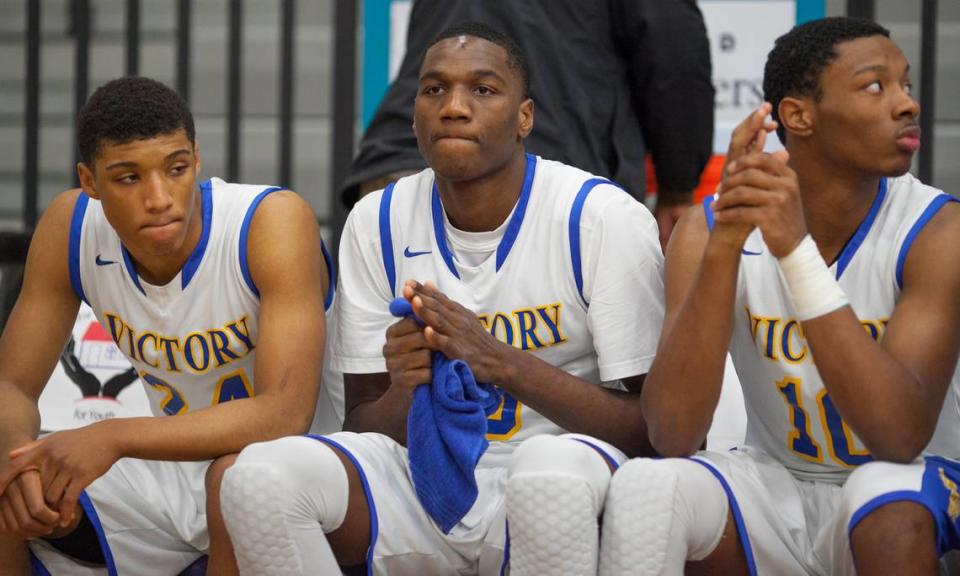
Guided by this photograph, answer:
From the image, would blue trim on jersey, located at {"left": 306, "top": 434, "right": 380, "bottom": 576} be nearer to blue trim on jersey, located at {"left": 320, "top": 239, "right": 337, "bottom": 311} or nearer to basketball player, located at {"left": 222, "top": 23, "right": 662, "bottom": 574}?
basketball player, located at {"left": 222, "top": 23, "right": 662, "bottom": 574}

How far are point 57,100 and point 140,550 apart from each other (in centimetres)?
316

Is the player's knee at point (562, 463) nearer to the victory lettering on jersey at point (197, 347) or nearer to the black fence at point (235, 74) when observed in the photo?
the victory lettering on jersey at point (197, 347)

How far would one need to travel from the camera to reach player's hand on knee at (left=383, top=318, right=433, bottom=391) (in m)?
3.13

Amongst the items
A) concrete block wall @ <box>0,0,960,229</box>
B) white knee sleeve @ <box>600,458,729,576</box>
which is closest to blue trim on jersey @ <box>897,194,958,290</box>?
white knee sleeve @ <box>600,458,729,576</box>

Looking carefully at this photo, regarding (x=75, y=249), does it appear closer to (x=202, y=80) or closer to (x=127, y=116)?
(x=127, y=116)

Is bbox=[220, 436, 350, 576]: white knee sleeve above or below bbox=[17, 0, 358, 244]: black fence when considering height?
below

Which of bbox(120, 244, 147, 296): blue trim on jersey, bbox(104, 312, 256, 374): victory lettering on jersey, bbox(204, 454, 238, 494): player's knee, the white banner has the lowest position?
the white banner

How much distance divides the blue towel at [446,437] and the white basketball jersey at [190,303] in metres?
0.57

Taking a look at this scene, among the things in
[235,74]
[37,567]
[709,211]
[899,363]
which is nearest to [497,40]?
[709,211]

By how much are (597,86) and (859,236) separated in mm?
1431

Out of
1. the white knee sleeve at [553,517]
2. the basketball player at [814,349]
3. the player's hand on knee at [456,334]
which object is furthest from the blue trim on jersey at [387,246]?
the white knee sleeve at [553,517]

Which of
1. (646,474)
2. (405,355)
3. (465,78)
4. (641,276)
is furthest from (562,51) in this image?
(646,474)

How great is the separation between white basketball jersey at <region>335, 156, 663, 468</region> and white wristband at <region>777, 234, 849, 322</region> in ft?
1.61

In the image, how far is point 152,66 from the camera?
5953 mm
